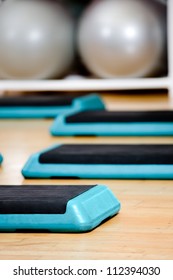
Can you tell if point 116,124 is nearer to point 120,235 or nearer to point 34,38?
point 34,38

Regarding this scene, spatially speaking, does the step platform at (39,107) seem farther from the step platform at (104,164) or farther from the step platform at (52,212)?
the step platform at (52,212)

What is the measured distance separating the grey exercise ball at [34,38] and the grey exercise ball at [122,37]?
0.14 meters

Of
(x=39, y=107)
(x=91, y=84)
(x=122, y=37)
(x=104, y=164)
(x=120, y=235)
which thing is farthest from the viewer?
(x=91, y=84)

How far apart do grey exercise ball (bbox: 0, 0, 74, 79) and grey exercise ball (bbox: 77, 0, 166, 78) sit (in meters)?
0.14

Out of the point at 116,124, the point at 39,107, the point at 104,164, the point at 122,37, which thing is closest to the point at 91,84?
the point at 122,37

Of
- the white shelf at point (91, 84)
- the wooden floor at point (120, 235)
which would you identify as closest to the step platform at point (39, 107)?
the white shelf at point (91, 84)

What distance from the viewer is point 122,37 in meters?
4.55

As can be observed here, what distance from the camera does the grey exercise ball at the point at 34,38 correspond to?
4594mm

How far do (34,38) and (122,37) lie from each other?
55 cm

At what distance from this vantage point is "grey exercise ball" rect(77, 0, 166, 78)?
15.0ft

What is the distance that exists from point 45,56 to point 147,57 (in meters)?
0.65

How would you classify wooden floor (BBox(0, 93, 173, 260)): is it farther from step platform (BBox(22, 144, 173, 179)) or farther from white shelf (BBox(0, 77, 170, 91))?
white shelf (BBox(0, 77, 170, 91))
